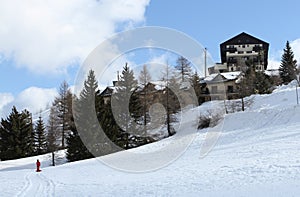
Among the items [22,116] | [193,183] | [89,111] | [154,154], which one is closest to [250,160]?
[193,183]

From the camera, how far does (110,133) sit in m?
36.2

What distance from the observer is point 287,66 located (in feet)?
194

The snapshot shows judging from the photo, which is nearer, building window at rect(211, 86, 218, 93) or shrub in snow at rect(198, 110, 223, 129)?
shrub in snow at rect(198, 110, 223, 129)

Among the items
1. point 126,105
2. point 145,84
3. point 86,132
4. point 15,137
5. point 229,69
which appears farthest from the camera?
point 229,69

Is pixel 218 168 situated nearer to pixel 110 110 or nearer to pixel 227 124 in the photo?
pixel 227 124

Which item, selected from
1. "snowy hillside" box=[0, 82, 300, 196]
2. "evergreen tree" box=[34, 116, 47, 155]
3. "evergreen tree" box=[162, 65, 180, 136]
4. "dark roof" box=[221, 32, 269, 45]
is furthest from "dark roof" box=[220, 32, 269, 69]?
"snowy hillside" box=[0, 82, 300, 196]

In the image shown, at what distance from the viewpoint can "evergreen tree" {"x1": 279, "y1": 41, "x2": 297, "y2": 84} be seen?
5519cm

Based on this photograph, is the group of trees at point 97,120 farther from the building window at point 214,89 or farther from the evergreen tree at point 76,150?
the building window at point 214,89

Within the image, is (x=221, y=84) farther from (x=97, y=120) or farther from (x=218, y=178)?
(x=218, y=178)

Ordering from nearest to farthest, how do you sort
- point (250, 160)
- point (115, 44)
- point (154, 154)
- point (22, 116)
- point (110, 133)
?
point (250, 160)
point (115, 44)
point (154, 154)
point (110, 133)
point (22, 116)

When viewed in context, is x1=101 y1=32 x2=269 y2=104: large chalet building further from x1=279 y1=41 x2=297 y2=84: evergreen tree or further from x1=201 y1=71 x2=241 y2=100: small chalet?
x1=279 y1=41 x2=297 y2=84: evergreen tree

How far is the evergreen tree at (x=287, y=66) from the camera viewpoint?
181ft

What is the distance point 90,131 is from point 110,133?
294cm

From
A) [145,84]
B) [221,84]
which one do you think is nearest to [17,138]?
[145,84]
